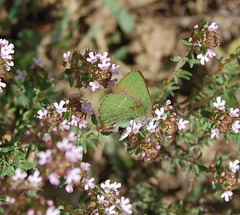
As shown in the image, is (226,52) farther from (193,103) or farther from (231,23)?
(193,103)

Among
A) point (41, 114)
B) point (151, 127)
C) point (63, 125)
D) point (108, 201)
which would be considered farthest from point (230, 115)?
point (41, 114)

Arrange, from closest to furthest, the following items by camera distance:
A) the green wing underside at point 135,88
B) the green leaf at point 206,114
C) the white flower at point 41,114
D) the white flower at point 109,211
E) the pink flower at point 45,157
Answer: the pink flower at point 45,157, the green wing underside at point 135,88, the white flower at point 109,211, the white flower at point 41,114, the green leaf at point 206,114

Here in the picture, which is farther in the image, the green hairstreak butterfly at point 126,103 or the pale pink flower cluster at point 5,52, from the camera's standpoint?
the pale pink flower cluster at point 5,52

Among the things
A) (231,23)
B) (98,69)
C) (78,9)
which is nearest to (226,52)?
(231,23)

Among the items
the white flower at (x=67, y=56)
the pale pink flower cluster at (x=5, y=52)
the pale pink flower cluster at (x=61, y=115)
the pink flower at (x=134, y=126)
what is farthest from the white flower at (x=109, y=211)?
the pale pink flower cluster at (x=5, y=52)

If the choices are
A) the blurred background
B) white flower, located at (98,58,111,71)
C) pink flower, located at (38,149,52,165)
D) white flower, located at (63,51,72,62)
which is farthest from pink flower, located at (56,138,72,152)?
the blurred background

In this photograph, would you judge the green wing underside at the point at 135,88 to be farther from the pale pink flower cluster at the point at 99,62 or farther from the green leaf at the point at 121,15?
the green leaf at the point at 121,15
